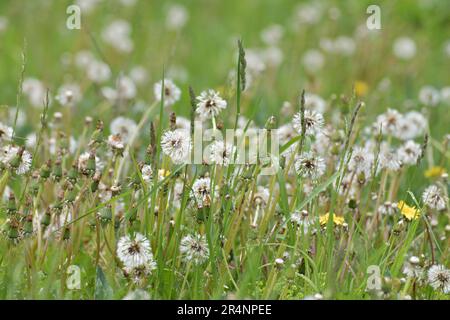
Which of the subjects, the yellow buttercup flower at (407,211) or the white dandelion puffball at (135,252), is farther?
the yellow buttercup flower at (407,211)

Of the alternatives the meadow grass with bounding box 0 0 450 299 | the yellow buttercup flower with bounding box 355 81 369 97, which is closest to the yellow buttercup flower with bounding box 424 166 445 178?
the meadow grass with bounding box 0 0 450 299

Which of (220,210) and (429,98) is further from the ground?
(429,98)

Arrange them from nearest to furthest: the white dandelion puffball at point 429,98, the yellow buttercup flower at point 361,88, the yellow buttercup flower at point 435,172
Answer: the yellow buttercup flower at point 435,172
the white dandelion puffball at point 429,98
the yellow buttercup flower at point 361,88

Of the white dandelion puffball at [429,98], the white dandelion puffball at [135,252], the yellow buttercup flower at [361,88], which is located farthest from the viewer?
the yellow buttercup flower at [361,88]

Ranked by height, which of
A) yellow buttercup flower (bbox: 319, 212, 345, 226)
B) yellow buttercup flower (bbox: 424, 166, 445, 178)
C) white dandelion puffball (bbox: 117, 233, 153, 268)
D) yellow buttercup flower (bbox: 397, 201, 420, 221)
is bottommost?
white dandelion puffball (bbox: 117, 233, 153, 268)

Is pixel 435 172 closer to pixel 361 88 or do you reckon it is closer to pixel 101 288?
pixel 101 288

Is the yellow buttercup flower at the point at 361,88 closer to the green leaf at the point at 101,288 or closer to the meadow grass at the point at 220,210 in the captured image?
the meadow grass at the point at 220,210

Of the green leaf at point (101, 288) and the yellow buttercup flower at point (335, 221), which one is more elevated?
the yellow buttercup flower at point (335, 221)

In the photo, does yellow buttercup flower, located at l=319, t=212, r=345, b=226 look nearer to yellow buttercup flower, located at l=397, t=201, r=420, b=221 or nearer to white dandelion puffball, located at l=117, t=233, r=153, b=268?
yellow buttercup flower, located at l=397, t=201, r=420, b=221

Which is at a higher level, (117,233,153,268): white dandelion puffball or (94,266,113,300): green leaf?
(117,233,153,268): white dandelion puffball

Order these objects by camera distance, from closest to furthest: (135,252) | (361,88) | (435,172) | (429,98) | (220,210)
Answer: (135,252) → (220,210) → (435,172) → (429,98) → (361,88)

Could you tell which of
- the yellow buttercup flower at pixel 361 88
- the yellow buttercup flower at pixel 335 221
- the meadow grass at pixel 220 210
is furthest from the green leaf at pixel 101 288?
the yellow buttercup flower at pixel 361 88

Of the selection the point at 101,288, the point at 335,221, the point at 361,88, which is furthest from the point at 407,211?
the point at 361,88
